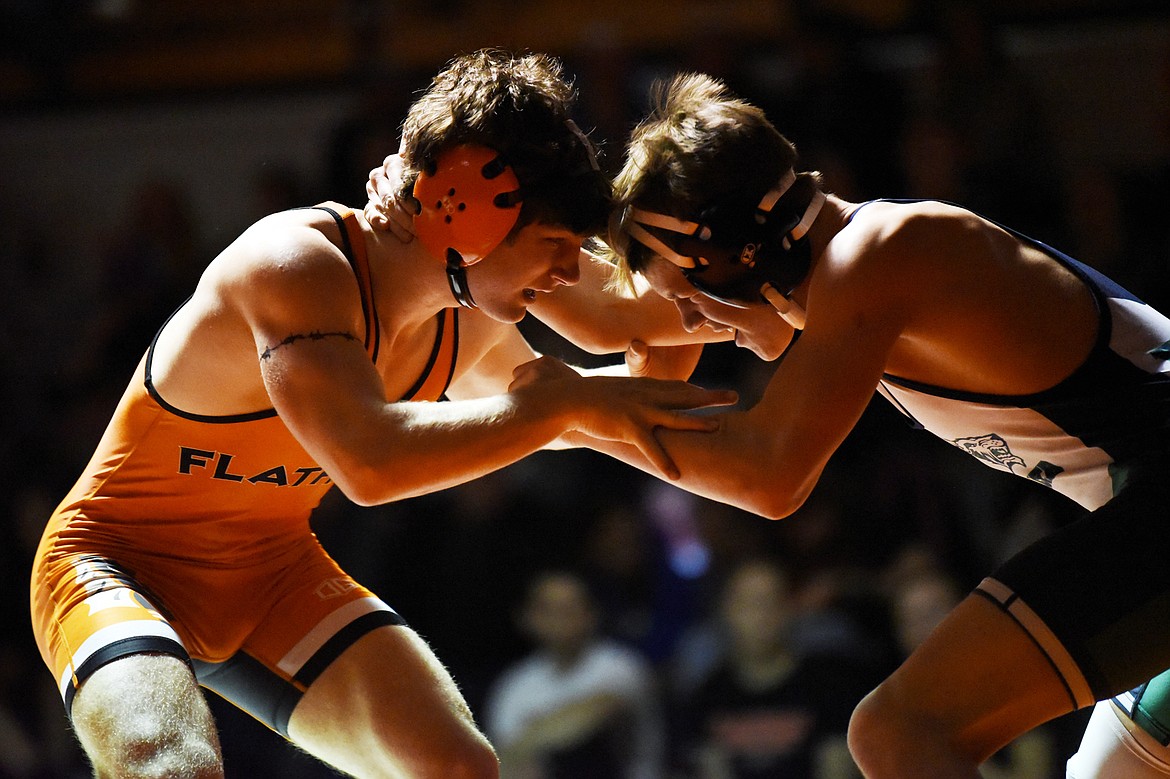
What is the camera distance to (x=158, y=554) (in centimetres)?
295

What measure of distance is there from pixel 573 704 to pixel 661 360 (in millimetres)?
2365

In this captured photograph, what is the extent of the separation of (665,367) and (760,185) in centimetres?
76

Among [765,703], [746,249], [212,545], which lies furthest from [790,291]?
[765,703]

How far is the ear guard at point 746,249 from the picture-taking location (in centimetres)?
266

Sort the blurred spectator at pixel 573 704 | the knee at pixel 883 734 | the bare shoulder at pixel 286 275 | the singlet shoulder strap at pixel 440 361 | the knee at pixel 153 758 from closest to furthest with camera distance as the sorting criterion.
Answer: the knee at pixel 883 734, the knee at pixel 153 758, the bare shoulder at pixel 286 275, the singlet shoulder strap at pixel 440 361, the blurred spectator at pixel 573 704

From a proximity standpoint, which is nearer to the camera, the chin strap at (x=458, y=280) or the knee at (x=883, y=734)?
the knee at (x=883, y=734)

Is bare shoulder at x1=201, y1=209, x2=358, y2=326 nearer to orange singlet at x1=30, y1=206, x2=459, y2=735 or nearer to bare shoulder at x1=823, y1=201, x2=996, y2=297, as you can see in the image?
orange singlet at x1=30, y1=206, x2=459, y2=735

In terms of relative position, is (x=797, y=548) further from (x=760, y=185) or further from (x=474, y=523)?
(x=760, y=185)

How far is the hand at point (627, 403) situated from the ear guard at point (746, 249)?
0.22 meters

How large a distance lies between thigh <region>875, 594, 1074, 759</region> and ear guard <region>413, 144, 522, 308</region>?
4.08ft

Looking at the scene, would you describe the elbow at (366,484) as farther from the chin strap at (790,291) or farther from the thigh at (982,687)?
the thigh at (982,687)

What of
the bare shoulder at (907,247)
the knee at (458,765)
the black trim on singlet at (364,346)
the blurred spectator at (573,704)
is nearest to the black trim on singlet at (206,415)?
the black trim on singlet at (364,346)

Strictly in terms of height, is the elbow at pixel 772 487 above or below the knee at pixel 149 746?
above

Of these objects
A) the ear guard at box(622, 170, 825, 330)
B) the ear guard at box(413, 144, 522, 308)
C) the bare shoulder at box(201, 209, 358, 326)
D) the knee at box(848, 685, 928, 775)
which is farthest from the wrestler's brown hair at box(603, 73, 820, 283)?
the knee at box(848, 685, 928, 775)
